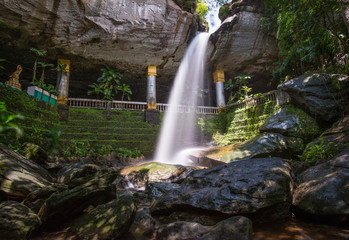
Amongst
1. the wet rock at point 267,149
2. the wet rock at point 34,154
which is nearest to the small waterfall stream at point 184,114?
the wet rock at point 267,149

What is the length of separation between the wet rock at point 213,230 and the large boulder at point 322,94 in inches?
249

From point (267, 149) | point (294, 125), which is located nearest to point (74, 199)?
point (267, 149)

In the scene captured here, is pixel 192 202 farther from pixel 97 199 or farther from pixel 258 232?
pixel 97 199

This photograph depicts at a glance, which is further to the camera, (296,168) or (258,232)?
(296,168)

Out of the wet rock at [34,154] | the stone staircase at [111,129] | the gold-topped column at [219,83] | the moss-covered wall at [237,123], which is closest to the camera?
the wet rock at [34,154]

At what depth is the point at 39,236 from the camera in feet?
8.42

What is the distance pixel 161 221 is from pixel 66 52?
1351cm

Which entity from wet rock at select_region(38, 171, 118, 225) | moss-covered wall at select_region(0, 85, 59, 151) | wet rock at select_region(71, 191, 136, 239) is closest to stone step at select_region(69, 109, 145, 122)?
moss-covered wall at select_region(0, 85, 59, 151)

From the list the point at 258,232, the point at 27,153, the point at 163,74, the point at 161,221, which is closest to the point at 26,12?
the point at 27,153

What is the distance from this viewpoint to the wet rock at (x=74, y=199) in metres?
2.78

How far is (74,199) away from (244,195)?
256 cm

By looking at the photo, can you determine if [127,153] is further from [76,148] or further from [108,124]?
[108,124]

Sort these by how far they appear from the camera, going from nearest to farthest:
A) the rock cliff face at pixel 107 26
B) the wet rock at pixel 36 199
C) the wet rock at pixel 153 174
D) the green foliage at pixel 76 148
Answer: the wet rock at pixel 36 199, the wet rock at pixel 153 174, the green foliage at pixel 76 148, the rock cliff face at pixel 107 26

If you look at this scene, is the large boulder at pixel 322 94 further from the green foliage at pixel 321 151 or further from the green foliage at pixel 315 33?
the green foliage at pixel 321 151
